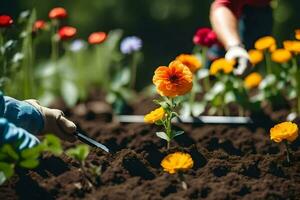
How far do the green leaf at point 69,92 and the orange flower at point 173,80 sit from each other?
1.28 metres

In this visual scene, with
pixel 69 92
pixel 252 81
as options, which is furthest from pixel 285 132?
pixel 69 92

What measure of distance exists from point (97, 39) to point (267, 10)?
810 millimetres

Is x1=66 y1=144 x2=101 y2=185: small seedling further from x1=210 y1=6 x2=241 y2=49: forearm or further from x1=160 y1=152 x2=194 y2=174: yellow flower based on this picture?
x1=210 y1=6 x2=241 y2=49: forearm

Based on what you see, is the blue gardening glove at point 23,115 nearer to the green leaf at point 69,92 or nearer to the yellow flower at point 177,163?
the yellow flower at point 177,163

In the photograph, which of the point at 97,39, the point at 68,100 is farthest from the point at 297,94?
the point at 68,100

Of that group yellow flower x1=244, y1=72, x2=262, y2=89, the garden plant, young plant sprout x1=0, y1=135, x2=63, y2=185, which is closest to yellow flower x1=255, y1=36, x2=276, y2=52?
the garden plant

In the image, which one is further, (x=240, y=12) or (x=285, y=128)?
(x=240, y=12)

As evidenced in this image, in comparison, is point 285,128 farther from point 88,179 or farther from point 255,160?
point 88,179

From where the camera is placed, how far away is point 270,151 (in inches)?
92.4

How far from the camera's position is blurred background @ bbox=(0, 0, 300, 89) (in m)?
4.61

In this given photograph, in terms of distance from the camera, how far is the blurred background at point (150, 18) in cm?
461

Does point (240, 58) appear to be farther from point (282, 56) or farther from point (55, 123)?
point (55, 123)

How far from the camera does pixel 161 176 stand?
197 centimetres

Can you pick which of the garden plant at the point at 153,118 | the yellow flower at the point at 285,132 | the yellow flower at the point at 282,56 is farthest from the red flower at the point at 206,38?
the yellow flower at the point at 285,132
